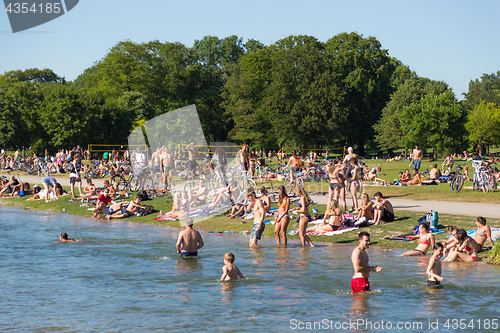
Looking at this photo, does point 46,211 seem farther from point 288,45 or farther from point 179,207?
point 288,45

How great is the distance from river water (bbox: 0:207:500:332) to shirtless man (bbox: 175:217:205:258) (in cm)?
32

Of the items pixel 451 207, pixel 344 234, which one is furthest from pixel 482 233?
pixel 451 207

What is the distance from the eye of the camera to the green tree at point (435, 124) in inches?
2506

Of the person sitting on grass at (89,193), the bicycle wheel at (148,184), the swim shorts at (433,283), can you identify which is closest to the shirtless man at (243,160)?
the bicycle wheel at (148,184)

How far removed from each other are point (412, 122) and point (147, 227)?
49863mm

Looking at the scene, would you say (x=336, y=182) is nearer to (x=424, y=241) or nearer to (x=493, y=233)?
(x=424, y=241)

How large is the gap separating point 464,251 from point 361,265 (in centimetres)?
506

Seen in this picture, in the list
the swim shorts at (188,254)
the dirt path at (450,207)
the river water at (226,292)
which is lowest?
the river water at (226,292)

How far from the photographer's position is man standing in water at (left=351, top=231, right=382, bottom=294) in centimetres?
1022

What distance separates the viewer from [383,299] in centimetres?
1082

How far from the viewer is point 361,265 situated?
10.4m

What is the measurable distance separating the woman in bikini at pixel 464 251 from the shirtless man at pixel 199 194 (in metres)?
11.7

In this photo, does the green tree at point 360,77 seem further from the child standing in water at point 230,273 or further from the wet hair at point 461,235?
the child standing in water at point 230,273

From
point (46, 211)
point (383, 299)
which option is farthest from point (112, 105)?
point (383, 299)
